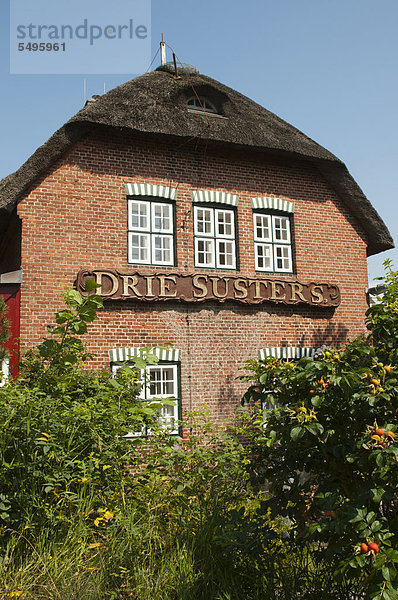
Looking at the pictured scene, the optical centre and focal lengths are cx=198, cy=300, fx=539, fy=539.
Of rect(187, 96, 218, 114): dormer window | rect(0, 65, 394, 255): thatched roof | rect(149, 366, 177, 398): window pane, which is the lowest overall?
rect(149, 366, 177, 398): window pane

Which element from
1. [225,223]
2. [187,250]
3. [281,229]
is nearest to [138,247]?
[187,250]

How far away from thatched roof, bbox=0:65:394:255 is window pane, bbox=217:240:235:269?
2099 millimetres

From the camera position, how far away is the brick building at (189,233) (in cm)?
1001

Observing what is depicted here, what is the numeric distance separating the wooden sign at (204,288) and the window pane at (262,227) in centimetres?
108

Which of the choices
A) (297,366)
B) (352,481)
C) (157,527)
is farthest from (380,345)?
(157,527)

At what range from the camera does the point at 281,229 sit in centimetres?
1228

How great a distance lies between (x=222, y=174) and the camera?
11734 millimetres

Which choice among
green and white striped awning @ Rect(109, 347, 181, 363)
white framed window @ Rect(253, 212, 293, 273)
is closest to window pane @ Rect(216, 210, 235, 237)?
white framed window @ Rect(253, 212, 293, 273)

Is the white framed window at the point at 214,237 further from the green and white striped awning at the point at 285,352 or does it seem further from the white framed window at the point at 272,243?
the green and white striped awning at the point at 285,352

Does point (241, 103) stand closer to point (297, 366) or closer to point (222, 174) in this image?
point (222, 174)

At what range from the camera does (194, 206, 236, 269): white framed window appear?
1134cm

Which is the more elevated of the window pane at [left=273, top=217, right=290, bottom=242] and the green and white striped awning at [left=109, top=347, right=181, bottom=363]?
the window pane at [left=273, top=217, right=290, bottom=242]

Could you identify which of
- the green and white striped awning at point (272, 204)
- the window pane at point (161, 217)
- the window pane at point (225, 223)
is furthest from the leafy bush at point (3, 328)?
the green and white striped awning at point (272, 204)

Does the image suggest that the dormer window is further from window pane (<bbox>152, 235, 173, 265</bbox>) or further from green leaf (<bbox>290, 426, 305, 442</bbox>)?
green leaf (<bbox>290, 426, 305, 442</bbox>)
